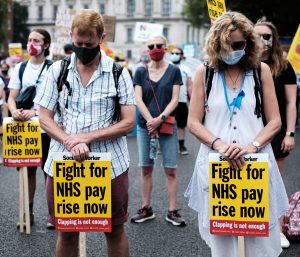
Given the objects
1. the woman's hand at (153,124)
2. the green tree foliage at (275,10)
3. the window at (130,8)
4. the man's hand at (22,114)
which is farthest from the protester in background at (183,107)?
the window at (130,8)

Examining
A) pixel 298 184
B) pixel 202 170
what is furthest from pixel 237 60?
pixel 298 184

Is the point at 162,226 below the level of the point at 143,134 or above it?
below

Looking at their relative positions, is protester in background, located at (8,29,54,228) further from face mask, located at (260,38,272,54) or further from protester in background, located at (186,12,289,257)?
protester in background, located at (186,12,289,257)

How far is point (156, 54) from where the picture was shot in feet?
19.3

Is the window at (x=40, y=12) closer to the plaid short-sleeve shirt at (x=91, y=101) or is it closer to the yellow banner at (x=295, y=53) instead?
the yellow banner at (x=295, y=53)

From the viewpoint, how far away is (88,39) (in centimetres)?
343

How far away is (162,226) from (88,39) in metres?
2.86

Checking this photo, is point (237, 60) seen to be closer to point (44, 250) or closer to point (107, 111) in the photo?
point (107, 111)

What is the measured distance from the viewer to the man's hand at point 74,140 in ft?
11.2

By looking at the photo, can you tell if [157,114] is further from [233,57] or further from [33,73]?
[233,57]

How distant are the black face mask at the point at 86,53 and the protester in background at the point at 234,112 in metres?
0.65

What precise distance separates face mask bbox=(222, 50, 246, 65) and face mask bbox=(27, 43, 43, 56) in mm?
2417

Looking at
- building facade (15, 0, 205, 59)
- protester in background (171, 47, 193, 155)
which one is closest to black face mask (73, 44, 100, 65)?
protester in background (171, 47, 193, 155)

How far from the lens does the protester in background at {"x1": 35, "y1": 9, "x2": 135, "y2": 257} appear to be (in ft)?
11.3
